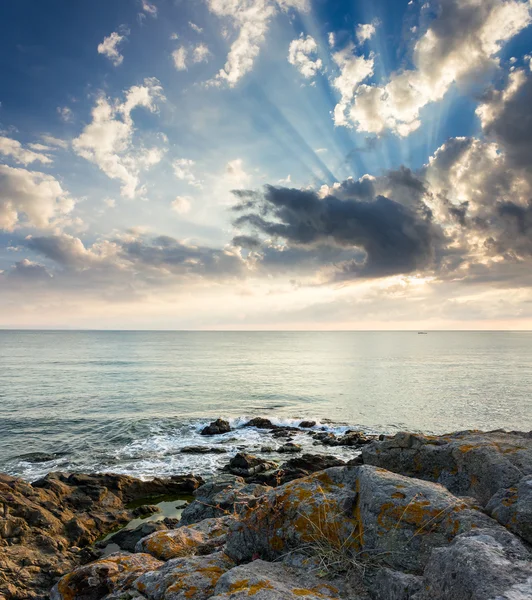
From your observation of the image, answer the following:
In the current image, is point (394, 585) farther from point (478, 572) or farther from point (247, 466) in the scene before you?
point (247, 466)

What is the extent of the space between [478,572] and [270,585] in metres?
2.13

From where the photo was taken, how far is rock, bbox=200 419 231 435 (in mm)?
33469

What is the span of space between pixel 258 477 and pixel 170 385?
135ft

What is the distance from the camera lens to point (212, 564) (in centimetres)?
520

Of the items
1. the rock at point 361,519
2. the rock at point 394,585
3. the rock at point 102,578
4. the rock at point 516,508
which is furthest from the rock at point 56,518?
the rock at point 516,508

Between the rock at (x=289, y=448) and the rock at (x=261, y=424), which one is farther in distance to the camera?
the rock at (x=261, y=424)

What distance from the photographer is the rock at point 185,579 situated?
15.0 ft

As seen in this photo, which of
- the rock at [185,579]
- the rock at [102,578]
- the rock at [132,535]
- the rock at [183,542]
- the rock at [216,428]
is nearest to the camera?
the rock at [185,579]

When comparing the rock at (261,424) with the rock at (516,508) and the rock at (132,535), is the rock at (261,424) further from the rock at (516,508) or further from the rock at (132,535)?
the rock at (516,508)

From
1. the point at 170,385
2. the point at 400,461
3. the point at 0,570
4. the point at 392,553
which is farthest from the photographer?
the point at 170,385

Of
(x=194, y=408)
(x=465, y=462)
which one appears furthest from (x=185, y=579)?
(x=194, y=408)

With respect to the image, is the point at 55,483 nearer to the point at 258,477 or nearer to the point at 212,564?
the point at 258,477

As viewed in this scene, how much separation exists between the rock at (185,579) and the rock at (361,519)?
1.25 feet

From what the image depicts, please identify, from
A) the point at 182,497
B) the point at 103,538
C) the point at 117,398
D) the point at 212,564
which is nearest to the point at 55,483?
the point at 103,538
